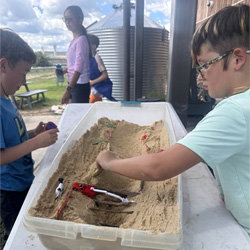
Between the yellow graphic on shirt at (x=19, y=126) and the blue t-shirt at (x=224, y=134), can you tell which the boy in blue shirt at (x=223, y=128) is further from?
the yellow graphic on shirt at (x=19, y=126)

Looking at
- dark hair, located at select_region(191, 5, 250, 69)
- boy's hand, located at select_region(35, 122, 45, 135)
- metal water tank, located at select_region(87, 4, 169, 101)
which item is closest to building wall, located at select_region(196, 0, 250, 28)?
metal water tank, located at select_region(87, 4, 169, 101)

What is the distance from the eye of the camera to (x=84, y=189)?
77cm

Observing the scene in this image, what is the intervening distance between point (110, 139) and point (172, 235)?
34.4 inches

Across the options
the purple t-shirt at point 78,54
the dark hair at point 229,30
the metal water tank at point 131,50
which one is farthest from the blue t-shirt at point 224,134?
the metal water tank at point 131,50

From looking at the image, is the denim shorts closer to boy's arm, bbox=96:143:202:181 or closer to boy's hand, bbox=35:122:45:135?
boy's hand, bbox=35:122:45:135

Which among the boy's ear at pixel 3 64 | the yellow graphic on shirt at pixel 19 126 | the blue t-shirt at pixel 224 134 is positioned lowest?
the yellow graphic on shirt at pixel 19 126

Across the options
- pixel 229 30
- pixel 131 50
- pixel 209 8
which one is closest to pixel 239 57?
pixel 229 30

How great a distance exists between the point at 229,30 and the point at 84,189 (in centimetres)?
75

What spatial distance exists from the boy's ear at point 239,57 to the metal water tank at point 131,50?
360 centimetres

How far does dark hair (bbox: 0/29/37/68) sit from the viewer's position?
106 centimetres

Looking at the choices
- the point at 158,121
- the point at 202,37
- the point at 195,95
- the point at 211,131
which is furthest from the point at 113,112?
the point at 195,95

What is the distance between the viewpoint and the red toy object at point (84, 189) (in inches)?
30.0

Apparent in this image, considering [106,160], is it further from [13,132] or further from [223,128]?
[13,132]

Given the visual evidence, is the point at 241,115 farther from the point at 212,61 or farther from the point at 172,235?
the point at 172,235
